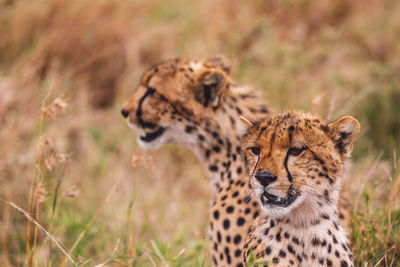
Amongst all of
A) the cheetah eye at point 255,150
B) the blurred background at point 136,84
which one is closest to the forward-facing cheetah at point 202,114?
the blurred background at point 136,84

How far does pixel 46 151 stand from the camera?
4.05 m

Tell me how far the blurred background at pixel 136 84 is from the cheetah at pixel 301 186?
77 cm

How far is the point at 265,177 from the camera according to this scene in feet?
6.38

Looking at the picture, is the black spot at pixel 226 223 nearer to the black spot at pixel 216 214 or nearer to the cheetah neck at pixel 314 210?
the black spot at pixel 216 214

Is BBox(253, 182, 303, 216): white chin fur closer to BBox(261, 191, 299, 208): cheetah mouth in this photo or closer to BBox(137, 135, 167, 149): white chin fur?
BBox(261, 191, 299, 208): cheetah mouth

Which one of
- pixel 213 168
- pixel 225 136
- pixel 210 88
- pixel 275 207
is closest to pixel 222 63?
pixel 210 88

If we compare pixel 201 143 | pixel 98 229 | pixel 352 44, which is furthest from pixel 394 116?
pixel 98 229

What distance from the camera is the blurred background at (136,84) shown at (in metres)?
3.71

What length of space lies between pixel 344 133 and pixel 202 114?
120cm

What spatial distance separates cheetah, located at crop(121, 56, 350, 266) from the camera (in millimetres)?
3055

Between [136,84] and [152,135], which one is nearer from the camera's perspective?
[152,135]

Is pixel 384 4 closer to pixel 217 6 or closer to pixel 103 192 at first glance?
pixel 217 6

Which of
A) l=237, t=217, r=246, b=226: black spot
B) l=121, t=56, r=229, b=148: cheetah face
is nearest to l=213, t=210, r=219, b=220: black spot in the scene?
l=237, t=217, r=246, b=226: black spot

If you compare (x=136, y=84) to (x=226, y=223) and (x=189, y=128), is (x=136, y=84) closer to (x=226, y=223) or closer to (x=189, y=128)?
(x=189, y=128)
